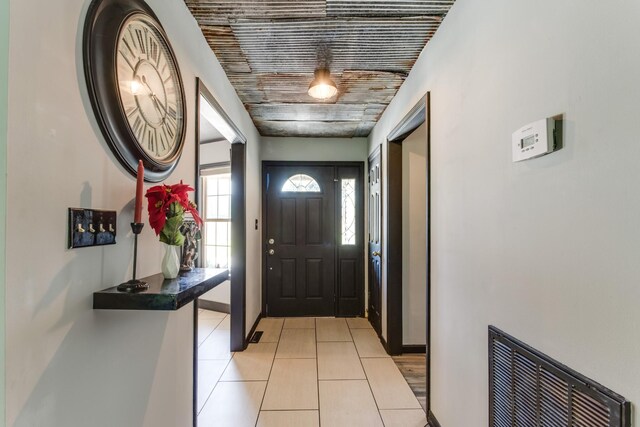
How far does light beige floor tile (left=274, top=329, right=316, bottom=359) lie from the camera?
10.3 feet

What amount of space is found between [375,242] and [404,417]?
6.63ft

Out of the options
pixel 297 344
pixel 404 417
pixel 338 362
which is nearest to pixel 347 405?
pixel 404 417

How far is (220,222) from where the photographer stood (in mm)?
4812

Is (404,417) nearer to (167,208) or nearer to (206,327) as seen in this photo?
(167,208)

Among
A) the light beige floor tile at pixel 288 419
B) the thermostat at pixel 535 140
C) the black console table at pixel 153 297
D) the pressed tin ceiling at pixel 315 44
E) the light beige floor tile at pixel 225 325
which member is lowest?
the light beige floor tile at pixel 225 325

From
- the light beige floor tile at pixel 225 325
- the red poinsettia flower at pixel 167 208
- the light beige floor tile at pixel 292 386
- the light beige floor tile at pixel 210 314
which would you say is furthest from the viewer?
the light beige floor tile at pixel 210 314

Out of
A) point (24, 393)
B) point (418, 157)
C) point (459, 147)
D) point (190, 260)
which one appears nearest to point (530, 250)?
point (459, 147)

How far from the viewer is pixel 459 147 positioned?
1660mm

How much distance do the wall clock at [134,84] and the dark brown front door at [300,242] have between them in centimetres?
287

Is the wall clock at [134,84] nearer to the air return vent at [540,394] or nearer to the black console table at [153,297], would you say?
the black console table at [153,297]

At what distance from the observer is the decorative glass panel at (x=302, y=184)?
4.45 m

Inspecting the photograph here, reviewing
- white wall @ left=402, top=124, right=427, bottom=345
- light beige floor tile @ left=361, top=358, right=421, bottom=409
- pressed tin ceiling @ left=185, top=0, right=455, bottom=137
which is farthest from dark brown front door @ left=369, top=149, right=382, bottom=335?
pressed tin ceiling @ left=185, top=0, right=455, bottom=137

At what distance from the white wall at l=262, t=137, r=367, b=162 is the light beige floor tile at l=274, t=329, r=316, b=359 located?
2246 mm

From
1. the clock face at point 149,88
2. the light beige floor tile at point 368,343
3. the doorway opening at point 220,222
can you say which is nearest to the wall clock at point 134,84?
the clock face at point 149,88
